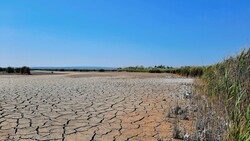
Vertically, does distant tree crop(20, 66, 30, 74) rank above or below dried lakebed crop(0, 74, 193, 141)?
above

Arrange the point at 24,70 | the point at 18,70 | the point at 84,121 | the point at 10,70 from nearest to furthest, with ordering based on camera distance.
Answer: the point at 84,121 < the point at 24,70 < the point at 18,70 < the point at 10,70

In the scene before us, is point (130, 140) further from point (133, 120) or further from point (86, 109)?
A: point (86, 109)

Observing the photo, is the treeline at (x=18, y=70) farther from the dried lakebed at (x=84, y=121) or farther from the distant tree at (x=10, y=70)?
the dried lakebed at (x=84, y=121)

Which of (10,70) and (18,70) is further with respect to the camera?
(10,70)

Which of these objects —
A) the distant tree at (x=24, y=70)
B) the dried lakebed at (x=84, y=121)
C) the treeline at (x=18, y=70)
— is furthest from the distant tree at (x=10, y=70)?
A: the dried lakebed at (x=84, y=121)

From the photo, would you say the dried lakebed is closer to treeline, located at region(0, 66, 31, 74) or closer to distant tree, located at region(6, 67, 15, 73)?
treeline, located at region(0, 66, 31, 74)

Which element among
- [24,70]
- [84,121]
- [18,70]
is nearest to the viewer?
[84,121]

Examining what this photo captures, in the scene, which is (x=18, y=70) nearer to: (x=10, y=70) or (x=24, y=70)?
(x=10, y=70)

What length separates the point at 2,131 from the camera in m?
4.47

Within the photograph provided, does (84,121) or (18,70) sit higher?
(18,70)

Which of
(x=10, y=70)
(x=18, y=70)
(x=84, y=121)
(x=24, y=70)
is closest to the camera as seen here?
(x=84, y=121)

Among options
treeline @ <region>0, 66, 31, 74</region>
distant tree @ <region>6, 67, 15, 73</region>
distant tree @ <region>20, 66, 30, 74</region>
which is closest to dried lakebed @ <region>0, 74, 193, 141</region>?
distant tree @ <region>20, 66, 30, 74</region>

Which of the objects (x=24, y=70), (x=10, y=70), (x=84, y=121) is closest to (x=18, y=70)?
(x=10, y=70)

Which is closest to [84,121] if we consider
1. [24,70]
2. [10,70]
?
[24,70]
